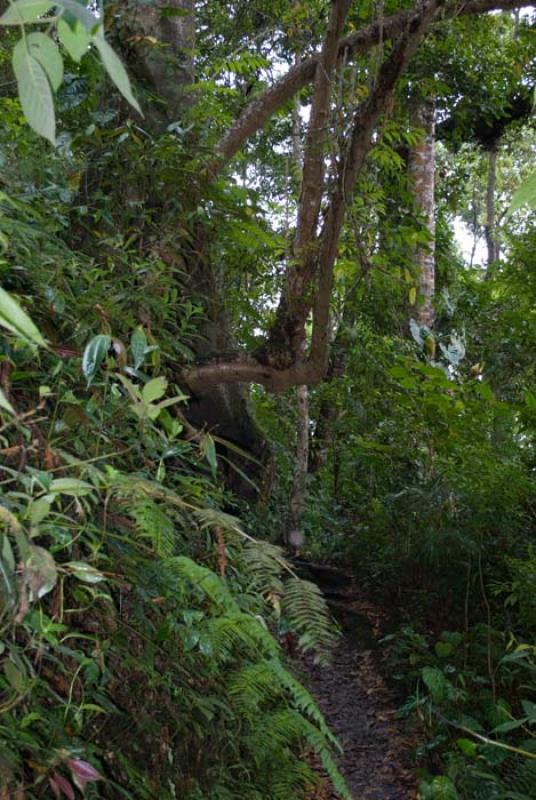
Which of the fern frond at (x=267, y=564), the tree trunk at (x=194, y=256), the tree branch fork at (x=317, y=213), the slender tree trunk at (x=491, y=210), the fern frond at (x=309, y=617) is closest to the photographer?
the fern frond at (x=309, y=617)

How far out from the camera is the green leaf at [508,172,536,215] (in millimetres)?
722

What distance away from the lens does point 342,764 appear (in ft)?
16.5

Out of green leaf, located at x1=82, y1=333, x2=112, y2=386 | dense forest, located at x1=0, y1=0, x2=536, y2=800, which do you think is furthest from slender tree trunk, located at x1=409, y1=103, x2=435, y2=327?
green leaf, located at x1=82, y1=333, x2=112, y2=386

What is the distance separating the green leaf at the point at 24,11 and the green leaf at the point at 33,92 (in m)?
0.02

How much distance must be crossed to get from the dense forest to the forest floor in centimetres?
2

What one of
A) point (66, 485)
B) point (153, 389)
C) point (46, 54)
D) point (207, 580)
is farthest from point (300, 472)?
point (46, 54)

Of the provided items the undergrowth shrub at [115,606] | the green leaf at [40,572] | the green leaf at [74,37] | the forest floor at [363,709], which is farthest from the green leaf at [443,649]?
the green leaf at [74,37]

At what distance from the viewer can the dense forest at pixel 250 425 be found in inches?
70.8

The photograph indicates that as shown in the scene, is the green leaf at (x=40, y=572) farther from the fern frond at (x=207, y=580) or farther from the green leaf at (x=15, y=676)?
the fern frond at (x=207, y=580)

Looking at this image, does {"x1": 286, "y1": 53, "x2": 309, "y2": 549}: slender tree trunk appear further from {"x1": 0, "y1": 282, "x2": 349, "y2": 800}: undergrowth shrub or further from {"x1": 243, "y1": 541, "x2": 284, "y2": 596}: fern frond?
{"x1": 243, "y1": 541, "x2": 284, "y2": 596}: fern frond

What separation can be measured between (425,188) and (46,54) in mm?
8353

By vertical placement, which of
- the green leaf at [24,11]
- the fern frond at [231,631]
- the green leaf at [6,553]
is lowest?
the fern frond at [231,631]

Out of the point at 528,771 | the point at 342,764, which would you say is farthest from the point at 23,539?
the point at 342,764

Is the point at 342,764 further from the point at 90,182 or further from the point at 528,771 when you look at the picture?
the point at 90,182
